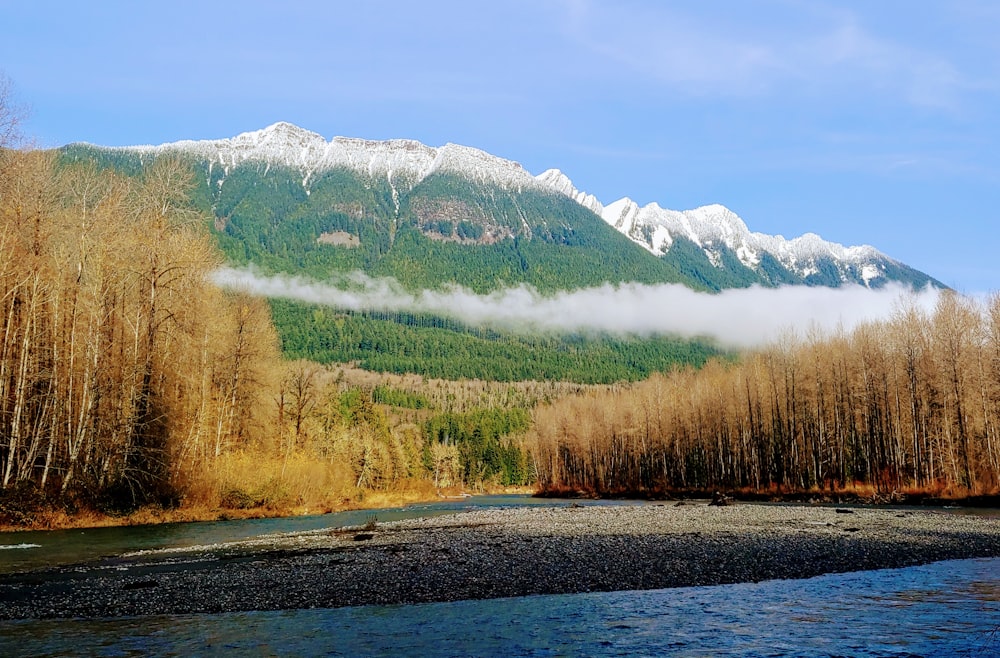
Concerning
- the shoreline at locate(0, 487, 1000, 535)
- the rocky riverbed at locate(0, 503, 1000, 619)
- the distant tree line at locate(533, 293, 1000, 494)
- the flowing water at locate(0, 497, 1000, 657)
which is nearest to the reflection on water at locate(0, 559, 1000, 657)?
the flowing water at locate(0, 497, 1000, 657)

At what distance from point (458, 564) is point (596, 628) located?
860 cm

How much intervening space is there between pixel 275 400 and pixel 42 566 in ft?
122

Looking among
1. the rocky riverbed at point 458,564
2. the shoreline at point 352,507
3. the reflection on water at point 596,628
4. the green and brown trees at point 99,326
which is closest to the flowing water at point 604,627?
the reflection on water at point 596,628

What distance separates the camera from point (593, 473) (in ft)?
388

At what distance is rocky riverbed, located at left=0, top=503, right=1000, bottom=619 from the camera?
16.2 metres

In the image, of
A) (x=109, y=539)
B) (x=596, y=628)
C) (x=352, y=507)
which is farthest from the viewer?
(x=352, y=507)

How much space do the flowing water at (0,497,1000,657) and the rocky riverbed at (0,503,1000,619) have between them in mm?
1220

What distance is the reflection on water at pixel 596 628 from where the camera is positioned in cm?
1156

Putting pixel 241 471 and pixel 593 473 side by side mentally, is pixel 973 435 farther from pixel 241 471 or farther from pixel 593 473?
pixel 593 473

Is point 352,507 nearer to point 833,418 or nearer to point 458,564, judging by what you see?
point 458,564

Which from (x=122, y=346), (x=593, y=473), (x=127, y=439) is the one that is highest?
(x=122, y=346)

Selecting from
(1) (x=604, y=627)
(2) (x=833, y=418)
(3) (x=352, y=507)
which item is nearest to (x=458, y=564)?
(1) (x=604, y=627)

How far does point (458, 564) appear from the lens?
826 inches

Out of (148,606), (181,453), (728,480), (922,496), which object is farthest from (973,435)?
(148,606)
